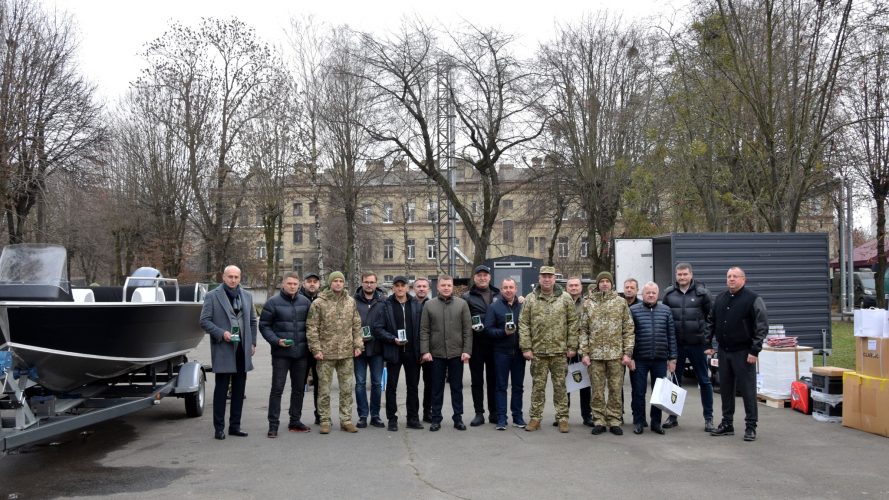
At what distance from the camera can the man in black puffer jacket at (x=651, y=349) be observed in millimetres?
8391

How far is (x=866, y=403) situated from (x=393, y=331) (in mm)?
5620

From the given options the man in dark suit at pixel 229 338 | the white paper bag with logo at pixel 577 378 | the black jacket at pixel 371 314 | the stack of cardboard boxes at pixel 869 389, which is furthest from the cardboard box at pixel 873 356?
the man in dark suit at pixel 229 338

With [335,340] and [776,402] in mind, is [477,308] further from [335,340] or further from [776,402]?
[776,402]

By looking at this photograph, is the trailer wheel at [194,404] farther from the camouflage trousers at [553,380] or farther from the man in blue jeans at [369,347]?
the camouflage trousers at [553,380]

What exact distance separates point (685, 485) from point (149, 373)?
6.66 m

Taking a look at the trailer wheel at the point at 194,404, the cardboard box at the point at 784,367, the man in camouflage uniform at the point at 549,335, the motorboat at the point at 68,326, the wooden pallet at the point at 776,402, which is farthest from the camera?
the cardboard box at the point at 784,367

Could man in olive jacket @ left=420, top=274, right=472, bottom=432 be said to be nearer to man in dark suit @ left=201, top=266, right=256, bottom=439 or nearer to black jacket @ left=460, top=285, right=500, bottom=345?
black jacket @ left=460, top=285, right=500, bottom=345

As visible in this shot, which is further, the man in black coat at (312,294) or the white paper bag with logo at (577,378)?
→ the man in black coat at (312,294)

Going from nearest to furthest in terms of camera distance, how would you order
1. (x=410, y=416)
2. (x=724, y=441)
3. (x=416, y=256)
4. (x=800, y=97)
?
(x=724, y=441), (x=410, y=416), (x=800, y=97), (x=416, y=256)

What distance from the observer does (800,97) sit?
49.1 feet

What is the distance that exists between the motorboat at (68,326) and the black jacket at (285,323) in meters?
1.36

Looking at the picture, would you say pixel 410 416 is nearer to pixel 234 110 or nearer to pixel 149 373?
pixel 149 373

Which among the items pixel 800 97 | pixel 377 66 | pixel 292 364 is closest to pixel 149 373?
pixel 292 364

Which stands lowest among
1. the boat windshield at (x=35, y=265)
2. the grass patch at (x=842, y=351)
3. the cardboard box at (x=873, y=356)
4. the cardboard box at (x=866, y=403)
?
the grass patch at (x=842, y=351)
